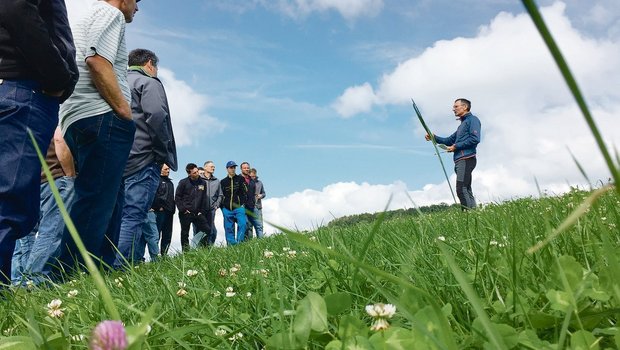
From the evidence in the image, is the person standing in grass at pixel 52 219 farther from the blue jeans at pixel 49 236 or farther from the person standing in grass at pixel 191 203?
the person standing in grass at pixel 191 203

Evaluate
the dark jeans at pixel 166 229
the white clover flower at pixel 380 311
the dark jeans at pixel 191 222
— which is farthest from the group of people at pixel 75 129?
the dark jeans at pixel 191 222

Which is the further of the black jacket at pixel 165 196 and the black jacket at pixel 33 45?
the black jacket at pixel 165 196

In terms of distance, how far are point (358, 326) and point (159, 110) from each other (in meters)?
5.36

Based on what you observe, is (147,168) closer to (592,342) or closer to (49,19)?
(49,19)

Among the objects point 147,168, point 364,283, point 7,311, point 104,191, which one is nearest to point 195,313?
point 364,283

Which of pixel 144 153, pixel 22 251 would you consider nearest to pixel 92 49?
pixel 144 153

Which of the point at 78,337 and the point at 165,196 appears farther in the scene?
the point at 165,196

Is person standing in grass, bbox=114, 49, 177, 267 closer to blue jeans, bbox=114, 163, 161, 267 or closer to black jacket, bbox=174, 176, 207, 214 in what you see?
blue jeans, bbox=114, 163, 161, 267

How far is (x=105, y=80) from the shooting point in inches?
164

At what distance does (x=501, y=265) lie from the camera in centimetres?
155

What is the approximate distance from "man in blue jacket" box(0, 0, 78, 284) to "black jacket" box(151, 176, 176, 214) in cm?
1076

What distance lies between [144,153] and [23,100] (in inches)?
105

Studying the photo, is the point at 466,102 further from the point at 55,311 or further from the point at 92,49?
the point at 55,311

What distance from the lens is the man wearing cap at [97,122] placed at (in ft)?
13.7
